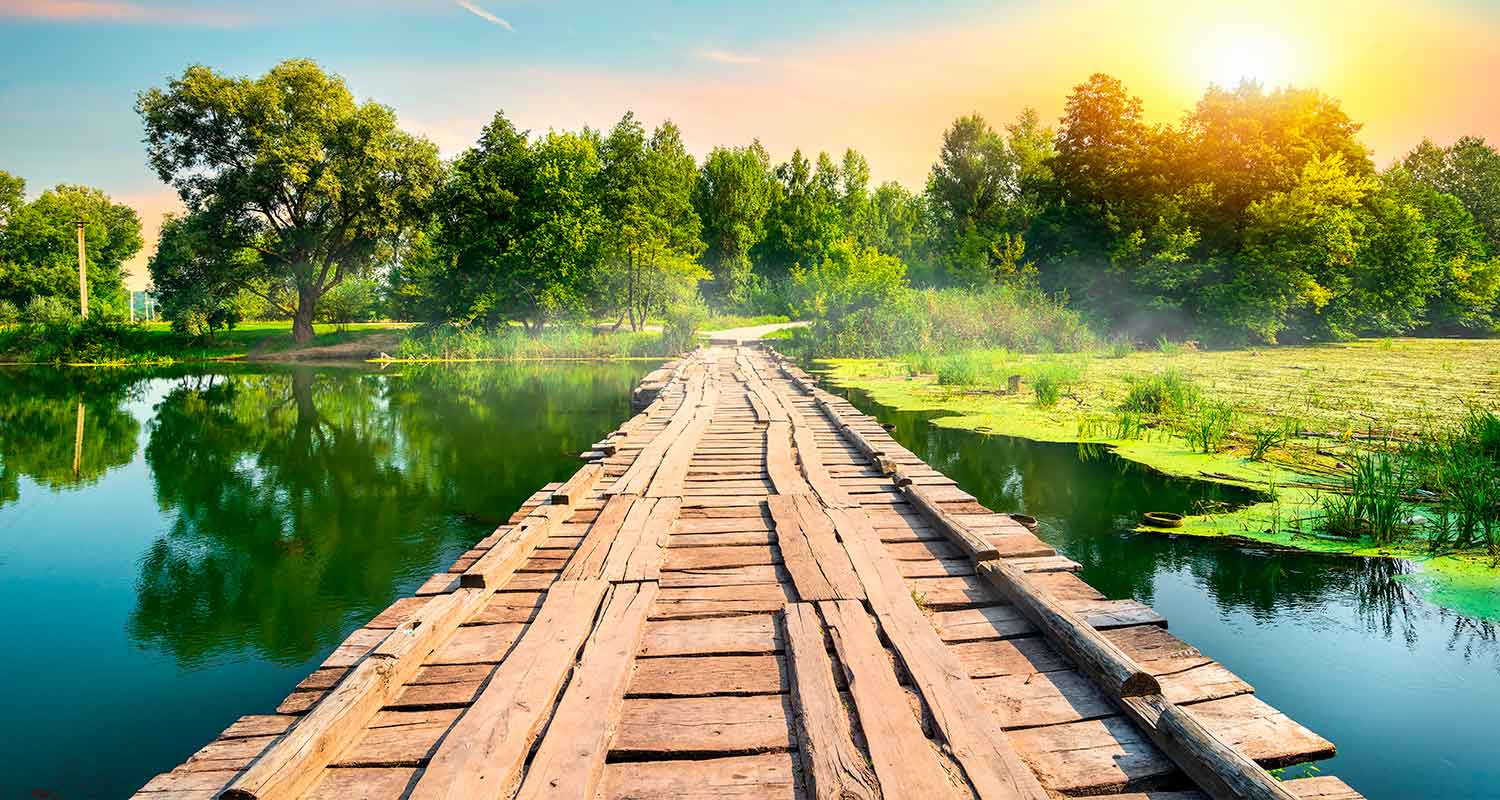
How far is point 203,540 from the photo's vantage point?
7051mm

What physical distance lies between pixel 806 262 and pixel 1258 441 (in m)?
44.5

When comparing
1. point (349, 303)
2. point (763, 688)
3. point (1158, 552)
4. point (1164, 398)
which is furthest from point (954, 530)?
point (349, 303)

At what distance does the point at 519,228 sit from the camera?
31172 mm

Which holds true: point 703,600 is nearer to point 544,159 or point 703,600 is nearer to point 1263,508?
point 1263,508

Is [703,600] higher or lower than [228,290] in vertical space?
lower

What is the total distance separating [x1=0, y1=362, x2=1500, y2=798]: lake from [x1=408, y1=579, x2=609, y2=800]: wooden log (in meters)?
2.19

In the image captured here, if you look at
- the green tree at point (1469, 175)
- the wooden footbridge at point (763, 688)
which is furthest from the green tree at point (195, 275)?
the green tree at point (1469, 175)

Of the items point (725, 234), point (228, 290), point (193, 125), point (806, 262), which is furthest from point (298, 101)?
point (806, 262)

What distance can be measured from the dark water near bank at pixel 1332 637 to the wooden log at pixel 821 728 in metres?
2.70

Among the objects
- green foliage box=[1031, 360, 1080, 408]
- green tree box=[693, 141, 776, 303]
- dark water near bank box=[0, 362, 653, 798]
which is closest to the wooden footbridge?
dark water near bank box=[0, 362, 653, 798]

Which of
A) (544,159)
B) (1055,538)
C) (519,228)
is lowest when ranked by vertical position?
(1055,538)

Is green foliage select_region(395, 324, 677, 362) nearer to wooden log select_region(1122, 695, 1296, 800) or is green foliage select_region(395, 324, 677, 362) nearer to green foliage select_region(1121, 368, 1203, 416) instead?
green foliage select_region(1121, 368, 1203, 416)

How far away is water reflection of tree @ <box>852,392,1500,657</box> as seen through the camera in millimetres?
4961

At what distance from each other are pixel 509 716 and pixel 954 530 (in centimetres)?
275
